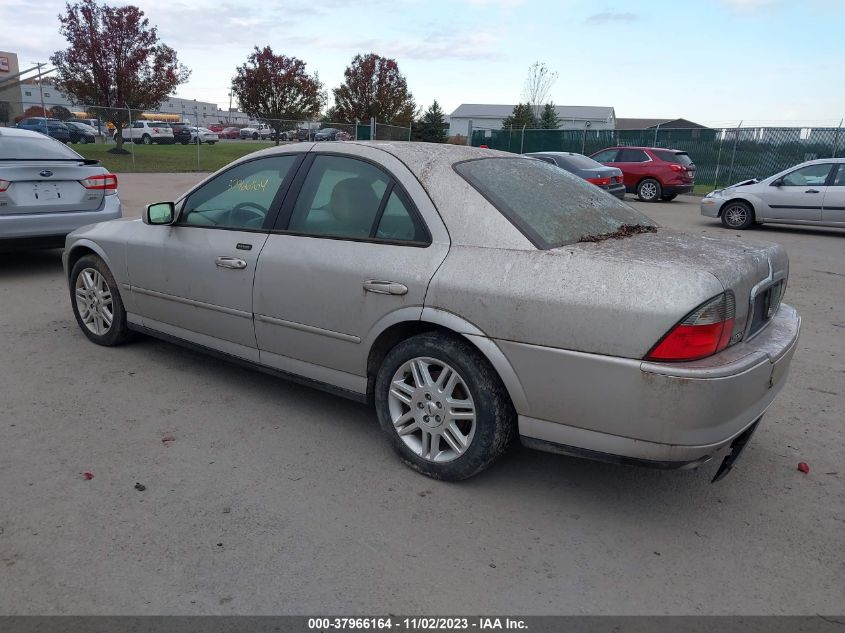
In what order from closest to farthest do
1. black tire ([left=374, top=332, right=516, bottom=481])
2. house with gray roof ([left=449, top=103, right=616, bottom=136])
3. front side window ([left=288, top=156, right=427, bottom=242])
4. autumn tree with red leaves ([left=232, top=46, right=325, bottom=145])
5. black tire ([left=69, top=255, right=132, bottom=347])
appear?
black tire ([left=374, top=332, right=516, bottom=481]), front side window ([left=288, top=156, right=427, bottom=242]), black tire ([left=69, top=255, right=132, bottom=347]), autumn tree with red leaves ([left=232, top=46, right=325, bottom=145]), house with gray roof ([left=449, top=103, right=616, bottom=136])

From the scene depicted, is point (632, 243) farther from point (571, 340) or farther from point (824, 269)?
point (824, 269)

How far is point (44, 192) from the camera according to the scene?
23.5 feet

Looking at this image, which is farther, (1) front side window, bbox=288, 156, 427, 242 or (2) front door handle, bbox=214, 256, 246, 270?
(2) front door handle, bbox=214, 256, 246, 270

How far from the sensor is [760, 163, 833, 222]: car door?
12.8 meters

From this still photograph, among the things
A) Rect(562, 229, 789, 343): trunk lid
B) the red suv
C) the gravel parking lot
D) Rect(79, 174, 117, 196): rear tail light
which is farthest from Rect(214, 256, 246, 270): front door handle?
the red suv

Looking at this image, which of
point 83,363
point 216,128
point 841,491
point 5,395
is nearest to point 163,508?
point 5,395

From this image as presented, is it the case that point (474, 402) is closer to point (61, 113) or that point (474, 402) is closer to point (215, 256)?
point (215, 256)

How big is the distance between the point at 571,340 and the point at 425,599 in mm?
1151

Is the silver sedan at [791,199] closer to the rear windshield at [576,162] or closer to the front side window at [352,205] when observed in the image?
the rear windshield at [576,162]

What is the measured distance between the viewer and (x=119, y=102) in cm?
2927

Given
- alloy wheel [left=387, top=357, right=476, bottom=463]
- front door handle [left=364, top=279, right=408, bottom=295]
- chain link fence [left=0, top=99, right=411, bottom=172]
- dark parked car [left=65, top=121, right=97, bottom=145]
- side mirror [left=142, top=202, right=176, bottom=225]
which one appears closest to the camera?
alloy wheel [left=387, top=357, right=476, bottom=463]

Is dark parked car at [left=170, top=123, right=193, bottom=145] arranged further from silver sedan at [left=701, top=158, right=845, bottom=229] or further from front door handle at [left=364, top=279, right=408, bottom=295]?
front door handle at [left=364, top=279, right=408, bottom=295]

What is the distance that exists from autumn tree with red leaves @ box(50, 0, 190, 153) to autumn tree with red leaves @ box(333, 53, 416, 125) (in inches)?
792

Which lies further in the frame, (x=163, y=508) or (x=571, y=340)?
(x=163, y=508)
